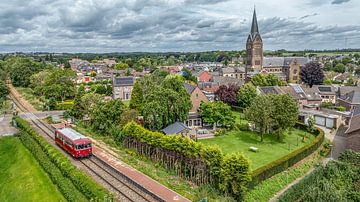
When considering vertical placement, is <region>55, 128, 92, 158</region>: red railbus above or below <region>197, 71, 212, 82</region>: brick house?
below

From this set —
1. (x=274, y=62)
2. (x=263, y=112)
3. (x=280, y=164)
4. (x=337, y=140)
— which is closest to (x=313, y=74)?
(x=274, y=62)

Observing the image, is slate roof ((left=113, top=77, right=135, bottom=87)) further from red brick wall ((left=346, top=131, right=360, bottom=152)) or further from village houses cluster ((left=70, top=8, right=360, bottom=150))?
red brick wall ((left=346, top=131, right=360, bottom=152))

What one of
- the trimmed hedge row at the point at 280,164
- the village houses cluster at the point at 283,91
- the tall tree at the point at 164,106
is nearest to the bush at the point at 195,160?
the trimmed hedge row at the point at 280,164

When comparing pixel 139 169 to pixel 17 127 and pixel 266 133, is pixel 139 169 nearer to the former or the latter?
pixel 266 133

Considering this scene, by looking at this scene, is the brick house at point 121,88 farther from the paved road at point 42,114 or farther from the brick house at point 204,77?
the brick house at point 204,77

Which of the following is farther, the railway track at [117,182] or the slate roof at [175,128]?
the slate roof at [175,128]

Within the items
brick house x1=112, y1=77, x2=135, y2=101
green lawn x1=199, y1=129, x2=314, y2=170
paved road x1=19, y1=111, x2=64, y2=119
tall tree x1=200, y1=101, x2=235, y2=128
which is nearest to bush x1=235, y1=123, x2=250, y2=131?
green lawn x1=199, y1=129, x2=314, y2=170

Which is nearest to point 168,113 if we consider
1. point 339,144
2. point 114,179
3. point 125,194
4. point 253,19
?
point 114,179
